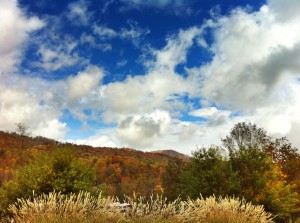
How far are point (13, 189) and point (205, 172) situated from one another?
44.2 ft

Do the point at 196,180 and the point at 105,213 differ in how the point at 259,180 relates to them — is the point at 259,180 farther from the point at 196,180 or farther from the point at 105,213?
the point at 105,213

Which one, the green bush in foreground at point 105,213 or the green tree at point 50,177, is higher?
the green tree at point 50,177

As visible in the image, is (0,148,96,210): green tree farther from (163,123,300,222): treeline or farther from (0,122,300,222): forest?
(163,123,300,222): treeline

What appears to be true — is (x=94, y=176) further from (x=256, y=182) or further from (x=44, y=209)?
(x=256, y=182)

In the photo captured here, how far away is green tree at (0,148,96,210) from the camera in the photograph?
2047 cm

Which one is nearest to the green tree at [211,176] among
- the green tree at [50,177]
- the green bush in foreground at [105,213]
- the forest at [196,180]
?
the forest at [196,180]

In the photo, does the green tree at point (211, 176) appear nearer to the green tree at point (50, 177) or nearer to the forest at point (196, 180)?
the forest at point (196, 180)

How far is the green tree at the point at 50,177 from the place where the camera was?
20469 mm

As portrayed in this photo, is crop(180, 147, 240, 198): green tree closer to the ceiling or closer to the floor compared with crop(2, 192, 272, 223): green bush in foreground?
closer to the ceiling

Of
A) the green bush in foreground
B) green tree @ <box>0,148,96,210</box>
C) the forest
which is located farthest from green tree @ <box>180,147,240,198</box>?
the green bush in foreground

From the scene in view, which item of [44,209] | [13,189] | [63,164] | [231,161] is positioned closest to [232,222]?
[44,209]

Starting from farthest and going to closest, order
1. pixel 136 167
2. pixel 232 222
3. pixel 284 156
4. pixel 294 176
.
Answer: pixel 136 167 < pixel 284 156 < pixel 294 176 < pixel 232 222

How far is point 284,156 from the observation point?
4975 cm

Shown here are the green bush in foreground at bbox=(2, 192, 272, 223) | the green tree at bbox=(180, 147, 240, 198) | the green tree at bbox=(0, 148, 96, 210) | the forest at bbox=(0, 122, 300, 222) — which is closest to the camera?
the green bush in foreground at bbox=(2, 192, 272, 223)
